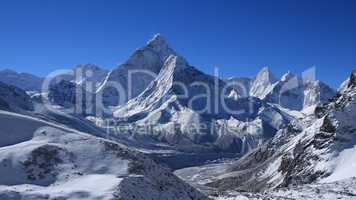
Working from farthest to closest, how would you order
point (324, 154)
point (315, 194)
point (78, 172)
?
1. point (324, 154)
2. point (315, 194)
3. point (78, 172)

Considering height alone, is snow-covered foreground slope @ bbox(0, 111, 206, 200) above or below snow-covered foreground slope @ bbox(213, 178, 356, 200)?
above

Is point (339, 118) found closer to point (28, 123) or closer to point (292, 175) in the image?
point (292, 175)

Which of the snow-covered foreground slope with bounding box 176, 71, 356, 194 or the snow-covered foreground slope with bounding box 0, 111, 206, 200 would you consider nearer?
the snow-covered foreground slope with bounding box 0, 111, 206, 200

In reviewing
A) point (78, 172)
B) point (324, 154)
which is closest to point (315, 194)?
point (78, 172)

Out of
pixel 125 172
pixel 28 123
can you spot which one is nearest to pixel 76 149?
pixel 125 172

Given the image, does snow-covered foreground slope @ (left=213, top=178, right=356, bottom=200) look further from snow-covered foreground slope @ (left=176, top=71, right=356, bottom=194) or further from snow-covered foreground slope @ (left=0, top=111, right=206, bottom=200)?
snow-covered foreground slope @ (left=176, top=71, right=356, bottom=194)

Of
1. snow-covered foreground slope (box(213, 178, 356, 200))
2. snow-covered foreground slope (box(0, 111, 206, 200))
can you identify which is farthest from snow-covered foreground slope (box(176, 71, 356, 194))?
snow-covered foreground slope (box(0, 111, 206, 200))

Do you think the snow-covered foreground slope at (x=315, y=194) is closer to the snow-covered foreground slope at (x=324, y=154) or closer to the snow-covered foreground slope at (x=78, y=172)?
the snow-covered foreground slope at (x=78, y=172)

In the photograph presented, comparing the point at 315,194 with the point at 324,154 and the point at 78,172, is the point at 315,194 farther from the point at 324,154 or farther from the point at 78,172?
the point at 324,154
